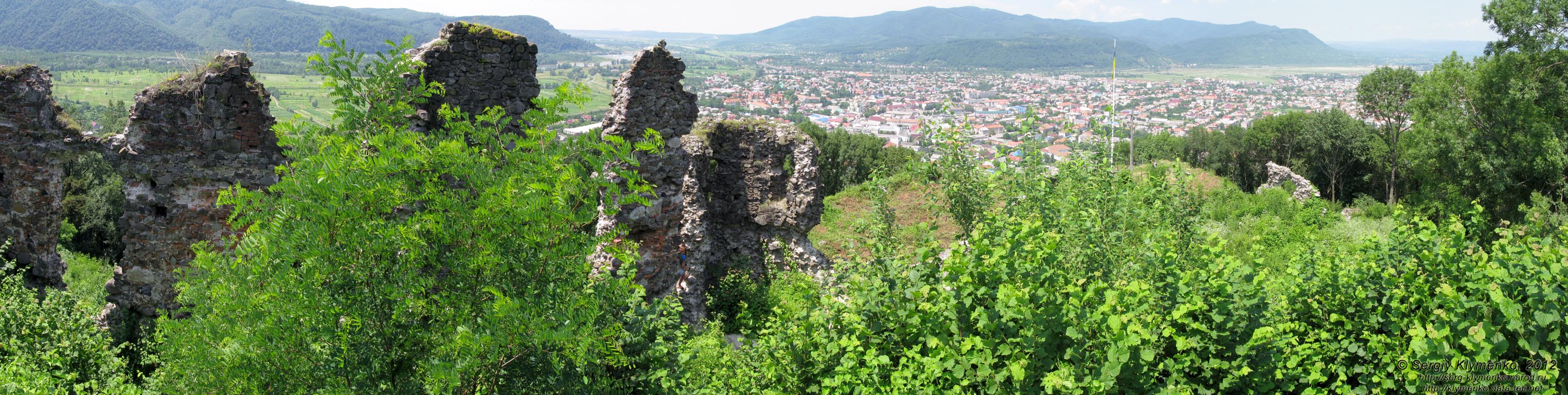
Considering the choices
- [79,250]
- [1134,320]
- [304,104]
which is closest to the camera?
[1134,320]

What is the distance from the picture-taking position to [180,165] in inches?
371

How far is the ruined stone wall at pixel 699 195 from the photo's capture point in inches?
440

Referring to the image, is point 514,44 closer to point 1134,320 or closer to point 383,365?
point 383,365

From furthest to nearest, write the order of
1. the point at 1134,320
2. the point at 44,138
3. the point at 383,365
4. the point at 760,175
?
the point at 760,175, the point at 44,138, the point at 1134,320, the point at 383,365

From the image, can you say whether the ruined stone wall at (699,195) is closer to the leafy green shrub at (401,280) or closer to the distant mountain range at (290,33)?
the leafy green shrub at (401,280)

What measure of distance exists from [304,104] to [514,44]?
33.5m

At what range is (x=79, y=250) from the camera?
2305cm

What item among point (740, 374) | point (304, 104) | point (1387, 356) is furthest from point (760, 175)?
point (304, 104)

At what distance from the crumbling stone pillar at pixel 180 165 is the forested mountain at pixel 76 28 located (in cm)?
7720

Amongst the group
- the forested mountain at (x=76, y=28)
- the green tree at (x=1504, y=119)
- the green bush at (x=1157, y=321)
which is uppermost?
the forested mountain at (x=76, y=28)

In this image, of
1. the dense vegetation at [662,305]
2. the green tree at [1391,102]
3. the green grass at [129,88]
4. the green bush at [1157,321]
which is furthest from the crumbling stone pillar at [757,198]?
the green grass at [129,88]

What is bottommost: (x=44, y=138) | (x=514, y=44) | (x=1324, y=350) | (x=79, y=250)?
(x=79, y=250)

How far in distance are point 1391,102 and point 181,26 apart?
4713 inches

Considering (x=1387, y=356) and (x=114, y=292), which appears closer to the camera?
(x=1387, y=356)
